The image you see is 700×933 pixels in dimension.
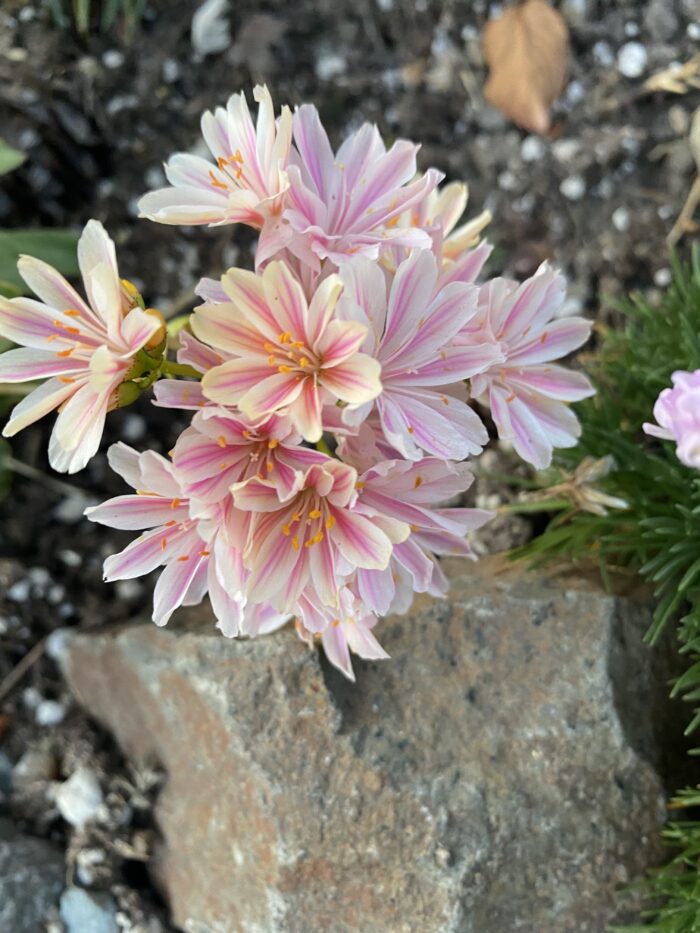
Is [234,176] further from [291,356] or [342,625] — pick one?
[342,625]

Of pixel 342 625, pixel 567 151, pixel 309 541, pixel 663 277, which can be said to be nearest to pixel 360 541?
pixel 309 541

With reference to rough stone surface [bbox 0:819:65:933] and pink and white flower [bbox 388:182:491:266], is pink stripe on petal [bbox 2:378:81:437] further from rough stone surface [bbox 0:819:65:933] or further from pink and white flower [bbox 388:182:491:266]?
rough stone surface [bbox 0:819:65:933]

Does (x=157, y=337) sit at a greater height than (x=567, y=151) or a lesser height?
greater

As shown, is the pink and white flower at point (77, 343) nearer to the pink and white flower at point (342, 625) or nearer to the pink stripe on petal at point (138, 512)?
the pink stripe on petal at point (138, 512)

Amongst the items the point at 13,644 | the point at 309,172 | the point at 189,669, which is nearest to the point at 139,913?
the point at 189,669

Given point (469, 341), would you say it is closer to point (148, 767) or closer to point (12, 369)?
point (12, 369)

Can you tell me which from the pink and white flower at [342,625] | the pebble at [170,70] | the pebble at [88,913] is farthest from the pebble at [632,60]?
the pebble at [88,913]
